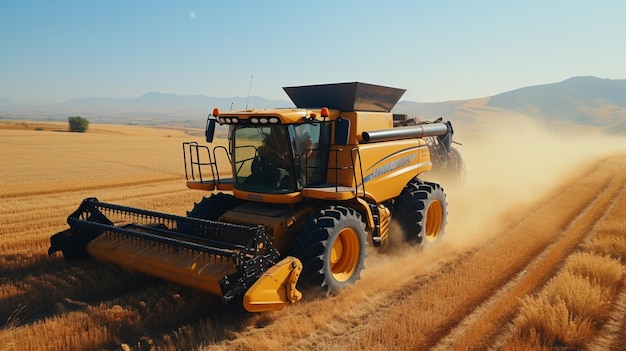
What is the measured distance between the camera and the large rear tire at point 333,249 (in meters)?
4.96

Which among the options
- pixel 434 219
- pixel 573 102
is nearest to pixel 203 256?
pixel 434 219

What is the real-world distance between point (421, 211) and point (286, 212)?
8.10 feet

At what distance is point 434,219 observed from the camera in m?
7.86

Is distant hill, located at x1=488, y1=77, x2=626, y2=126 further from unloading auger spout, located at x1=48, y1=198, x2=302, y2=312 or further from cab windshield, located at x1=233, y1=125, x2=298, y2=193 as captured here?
unloading auger spout, located at x1=48, y1=198, x2=302, y2=312

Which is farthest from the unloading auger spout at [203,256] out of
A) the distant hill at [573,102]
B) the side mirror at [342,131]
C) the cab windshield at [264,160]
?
the distant hill at [573,102]

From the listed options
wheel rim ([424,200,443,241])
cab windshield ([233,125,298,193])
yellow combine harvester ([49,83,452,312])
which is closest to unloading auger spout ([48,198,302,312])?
yellow combine harvester ([49,83,452,312])

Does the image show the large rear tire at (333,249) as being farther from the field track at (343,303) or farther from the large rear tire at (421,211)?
the large rear tire at (421,211)

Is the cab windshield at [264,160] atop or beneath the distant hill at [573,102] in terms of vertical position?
beneath

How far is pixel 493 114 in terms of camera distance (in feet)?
300

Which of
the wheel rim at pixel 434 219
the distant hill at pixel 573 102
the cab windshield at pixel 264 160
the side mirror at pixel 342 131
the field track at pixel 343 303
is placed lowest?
the field track at pixel 343 303

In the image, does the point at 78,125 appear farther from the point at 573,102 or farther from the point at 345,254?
the point at 573,102

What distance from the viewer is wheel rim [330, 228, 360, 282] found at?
557 centimetres

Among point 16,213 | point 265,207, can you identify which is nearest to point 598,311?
point 265,207

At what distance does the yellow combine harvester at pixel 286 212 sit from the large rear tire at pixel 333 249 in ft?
0.04
